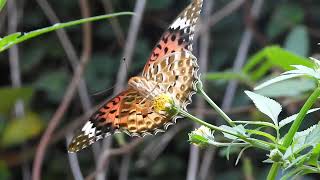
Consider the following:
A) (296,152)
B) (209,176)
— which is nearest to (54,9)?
(209,176)

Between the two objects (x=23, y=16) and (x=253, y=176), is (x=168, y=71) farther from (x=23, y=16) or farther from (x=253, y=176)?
(x=23, y=16)

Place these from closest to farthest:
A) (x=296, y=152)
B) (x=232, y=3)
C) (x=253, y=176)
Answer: (x=296, y=152) < (x=253, y=176) < (x=232, y=3)

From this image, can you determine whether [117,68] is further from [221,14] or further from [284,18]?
[284,18]

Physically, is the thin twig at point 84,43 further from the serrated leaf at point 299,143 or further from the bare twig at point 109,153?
the serrated leaf at point 299,143

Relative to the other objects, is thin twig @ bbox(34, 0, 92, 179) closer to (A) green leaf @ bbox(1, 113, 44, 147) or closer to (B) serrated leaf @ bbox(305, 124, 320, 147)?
(A) green leaf @ bbox(1, 113, 44, 147)

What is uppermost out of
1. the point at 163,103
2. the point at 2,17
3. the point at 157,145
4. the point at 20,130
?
the point at 2,17

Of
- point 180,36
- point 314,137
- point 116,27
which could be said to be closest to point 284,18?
point 116,27
